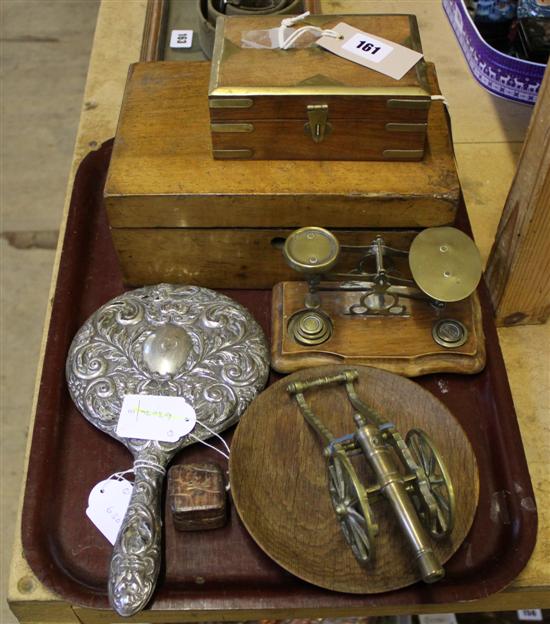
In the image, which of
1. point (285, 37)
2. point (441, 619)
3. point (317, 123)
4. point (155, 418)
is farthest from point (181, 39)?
point (441, 619)

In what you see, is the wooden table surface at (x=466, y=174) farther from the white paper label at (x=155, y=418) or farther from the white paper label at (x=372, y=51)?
the white paper label at (x=372, y=51)

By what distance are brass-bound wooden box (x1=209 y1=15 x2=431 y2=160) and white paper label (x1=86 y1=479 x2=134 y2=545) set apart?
487 millimetres

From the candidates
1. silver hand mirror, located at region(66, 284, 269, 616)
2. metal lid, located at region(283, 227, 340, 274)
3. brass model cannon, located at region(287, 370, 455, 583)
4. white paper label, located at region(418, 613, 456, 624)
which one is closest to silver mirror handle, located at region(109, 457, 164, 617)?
silver hand mirror, located at region(66, 284, 269, 616)

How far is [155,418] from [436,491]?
1.24 ft

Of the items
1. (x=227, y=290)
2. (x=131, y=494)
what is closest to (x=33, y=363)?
(x=227, y=290)

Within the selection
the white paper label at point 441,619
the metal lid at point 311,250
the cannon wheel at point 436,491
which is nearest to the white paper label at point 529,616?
the white paper label at point 441,619

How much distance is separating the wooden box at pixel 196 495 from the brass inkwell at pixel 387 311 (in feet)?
0.68

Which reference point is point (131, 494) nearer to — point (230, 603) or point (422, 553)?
point (230, 603)

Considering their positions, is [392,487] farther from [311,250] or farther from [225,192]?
[225,192]

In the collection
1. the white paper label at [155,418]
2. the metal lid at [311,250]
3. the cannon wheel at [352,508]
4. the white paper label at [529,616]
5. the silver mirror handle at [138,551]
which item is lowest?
the white paper label at [529,616]

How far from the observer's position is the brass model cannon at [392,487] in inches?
30.0

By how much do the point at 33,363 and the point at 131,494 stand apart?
94cm

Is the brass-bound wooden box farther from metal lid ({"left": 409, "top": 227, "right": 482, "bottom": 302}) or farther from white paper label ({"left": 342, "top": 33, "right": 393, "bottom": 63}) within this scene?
metal lid ({"left": 409, "top": 227, "right": 482, "bottom": 302})

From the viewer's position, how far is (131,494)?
0.90 meters
